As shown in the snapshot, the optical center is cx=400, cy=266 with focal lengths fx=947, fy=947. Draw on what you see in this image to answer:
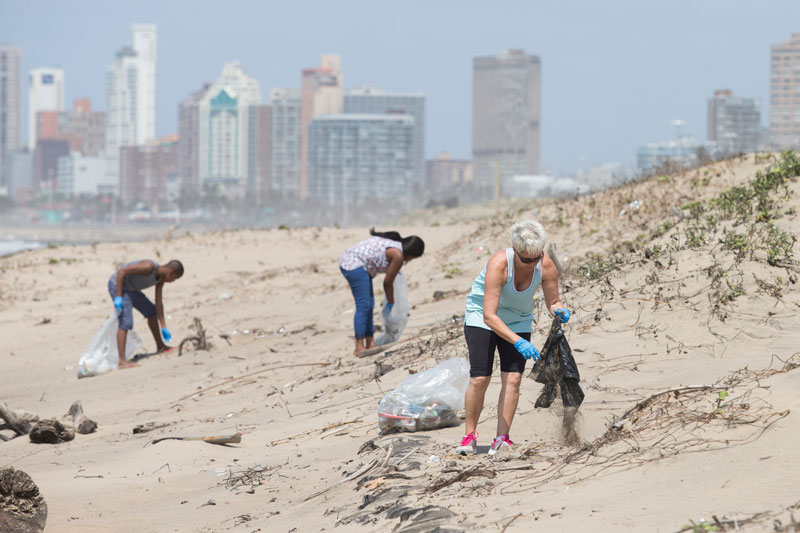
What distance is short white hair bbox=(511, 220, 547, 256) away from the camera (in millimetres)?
4875

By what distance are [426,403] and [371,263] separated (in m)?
2.82

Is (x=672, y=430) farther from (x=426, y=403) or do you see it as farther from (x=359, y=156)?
(x=359, y=156)

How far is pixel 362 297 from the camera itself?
863cm

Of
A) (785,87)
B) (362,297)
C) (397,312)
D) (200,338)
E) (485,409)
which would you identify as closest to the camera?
(485,409)

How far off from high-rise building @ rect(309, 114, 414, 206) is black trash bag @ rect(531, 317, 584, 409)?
169m

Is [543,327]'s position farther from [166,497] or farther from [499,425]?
[166,497]

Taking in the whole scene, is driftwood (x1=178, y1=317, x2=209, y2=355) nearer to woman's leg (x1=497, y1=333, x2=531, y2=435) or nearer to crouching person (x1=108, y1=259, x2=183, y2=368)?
crouching person (x1=108, y1=259, x2=183, y2=368)

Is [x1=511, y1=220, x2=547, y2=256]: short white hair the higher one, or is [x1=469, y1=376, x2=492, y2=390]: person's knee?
[x1=511, y1=220, x2=547, y2=256]: short white hair

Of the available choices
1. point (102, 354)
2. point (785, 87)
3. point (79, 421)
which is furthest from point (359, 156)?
point (79, 421)

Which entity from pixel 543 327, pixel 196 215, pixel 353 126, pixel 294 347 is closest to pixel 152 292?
pixel 294 347

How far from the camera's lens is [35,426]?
7.02 meters

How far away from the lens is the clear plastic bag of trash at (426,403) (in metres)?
5.86

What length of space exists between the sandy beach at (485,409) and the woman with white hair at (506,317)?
0.27 metres

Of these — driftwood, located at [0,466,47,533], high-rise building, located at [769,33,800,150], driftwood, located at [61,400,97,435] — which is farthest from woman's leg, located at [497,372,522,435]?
high-rise building, located at [769,33,800,150]
